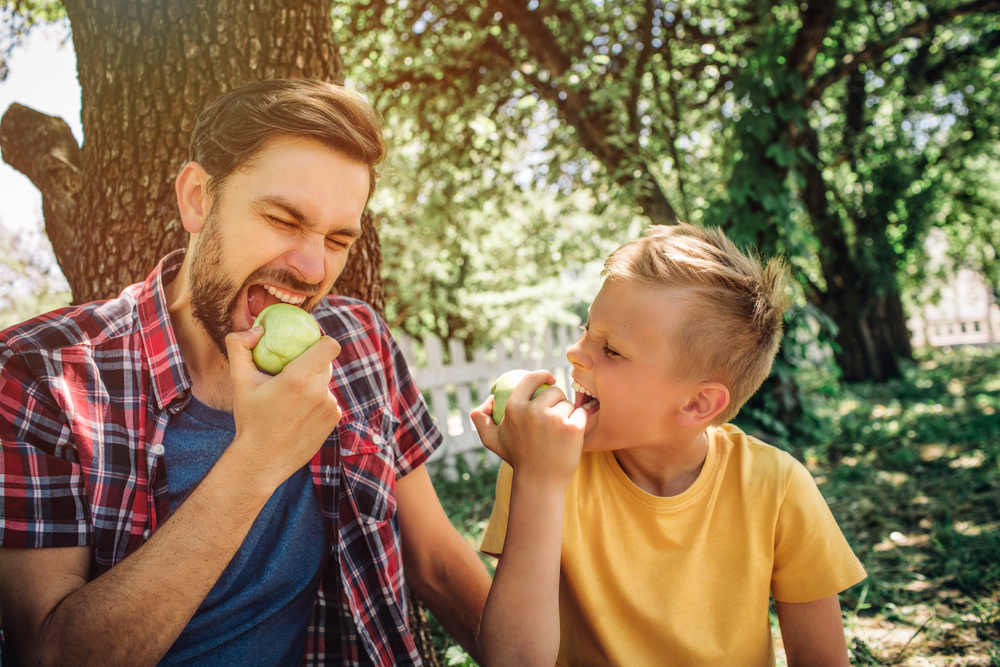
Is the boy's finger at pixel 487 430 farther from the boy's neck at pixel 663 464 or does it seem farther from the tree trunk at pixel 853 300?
the tree trunk at pixel 853 300

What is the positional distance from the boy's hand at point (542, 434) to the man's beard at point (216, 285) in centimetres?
69

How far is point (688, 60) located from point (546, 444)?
8.68 meters

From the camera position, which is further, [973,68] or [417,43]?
[973,68]

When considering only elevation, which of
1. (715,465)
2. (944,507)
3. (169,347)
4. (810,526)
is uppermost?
(169,347)

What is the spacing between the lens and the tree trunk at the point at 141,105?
224cm

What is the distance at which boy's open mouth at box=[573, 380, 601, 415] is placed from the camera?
5.83ft

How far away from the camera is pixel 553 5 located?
6711mm

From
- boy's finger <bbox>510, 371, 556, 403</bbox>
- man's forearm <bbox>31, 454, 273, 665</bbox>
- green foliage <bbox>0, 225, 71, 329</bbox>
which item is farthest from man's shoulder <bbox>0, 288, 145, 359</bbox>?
green foliage <bbox>0, 225, 71, 329</bbox>

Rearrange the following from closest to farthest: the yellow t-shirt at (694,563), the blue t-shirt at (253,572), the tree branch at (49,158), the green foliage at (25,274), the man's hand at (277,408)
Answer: the man's hand at (277,408) → the blue t-shirt at (253,572) → the yellow t-shirt at (694,563) → the tree branch at (49,158) → the green foliage at (25,274)

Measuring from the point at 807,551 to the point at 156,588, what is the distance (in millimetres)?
1553

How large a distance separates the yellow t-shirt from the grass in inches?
38.4

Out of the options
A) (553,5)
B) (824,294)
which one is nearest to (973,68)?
(824,294)

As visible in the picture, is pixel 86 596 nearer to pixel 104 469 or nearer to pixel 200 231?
pixel 104 469

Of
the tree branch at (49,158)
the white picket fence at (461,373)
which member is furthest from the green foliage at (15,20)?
the white picket fence at (461,373)
